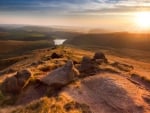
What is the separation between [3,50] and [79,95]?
114312mm

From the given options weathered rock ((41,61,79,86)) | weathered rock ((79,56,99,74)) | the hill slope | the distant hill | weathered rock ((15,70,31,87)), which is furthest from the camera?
the distant hill

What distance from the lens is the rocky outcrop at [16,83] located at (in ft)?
67.6

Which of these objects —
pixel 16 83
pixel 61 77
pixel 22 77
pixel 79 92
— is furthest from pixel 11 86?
pixel 79 92

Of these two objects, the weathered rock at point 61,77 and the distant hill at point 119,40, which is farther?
the distant hill at point 119,40

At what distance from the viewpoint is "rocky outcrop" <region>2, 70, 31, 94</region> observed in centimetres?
2059

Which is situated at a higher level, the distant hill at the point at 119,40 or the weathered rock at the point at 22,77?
the weathered rock at the point at 22,77

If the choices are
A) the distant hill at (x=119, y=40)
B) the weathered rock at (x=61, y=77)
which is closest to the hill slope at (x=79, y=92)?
the weathered rock at (x=61, y=77)

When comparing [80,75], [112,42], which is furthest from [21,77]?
[112,42]

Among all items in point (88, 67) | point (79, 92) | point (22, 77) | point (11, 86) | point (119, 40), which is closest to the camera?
point (79, 92)

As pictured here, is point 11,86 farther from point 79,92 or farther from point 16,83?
point 79,92

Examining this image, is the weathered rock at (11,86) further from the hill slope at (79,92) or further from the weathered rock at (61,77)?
the weathered rock at (61,77)

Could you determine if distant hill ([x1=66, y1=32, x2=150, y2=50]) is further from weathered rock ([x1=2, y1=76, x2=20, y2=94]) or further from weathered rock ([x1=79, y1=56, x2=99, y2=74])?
weathered rock ([x1=2, y1=76, x2=20, y2=94])

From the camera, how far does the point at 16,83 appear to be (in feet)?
67.6

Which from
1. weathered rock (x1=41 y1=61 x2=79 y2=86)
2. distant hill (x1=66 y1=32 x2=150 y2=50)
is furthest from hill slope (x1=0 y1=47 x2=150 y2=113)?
distant hill (x1=66 y1=32 x2=150 y2=50)
